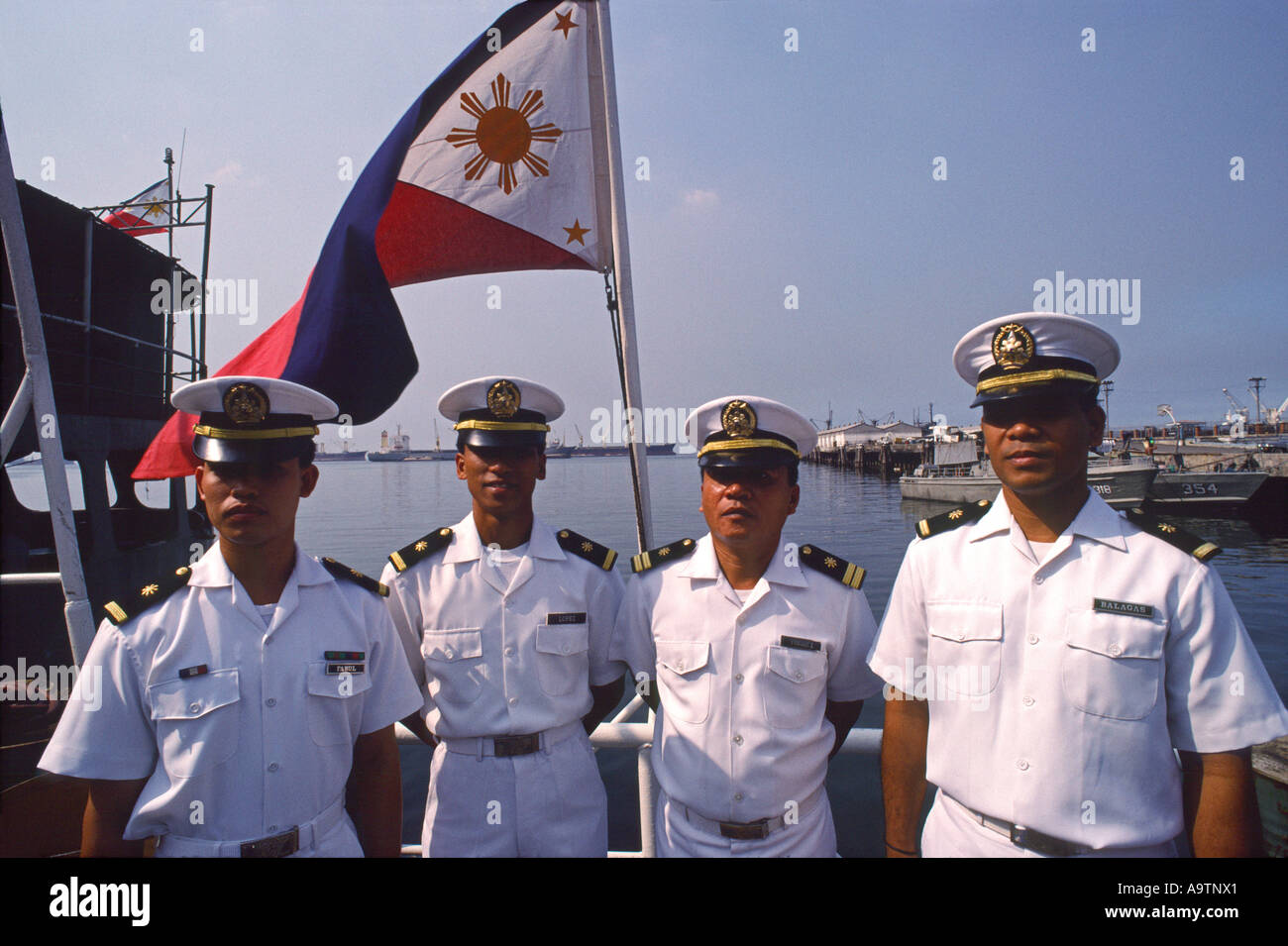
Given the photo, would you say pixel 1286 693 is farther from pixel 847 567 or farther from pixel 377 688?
pixel 377 688

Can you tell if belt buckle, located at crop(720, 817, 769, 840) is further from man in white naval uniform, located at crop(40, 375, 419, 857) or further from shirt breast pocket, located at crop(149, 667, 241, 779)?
shirt breast pocket, located at crop(149, 667, 241, 779)

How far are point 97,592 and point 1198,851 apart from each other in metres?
13.8

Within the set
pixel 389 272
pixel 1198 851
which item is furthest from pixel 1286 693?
pixel 389 272

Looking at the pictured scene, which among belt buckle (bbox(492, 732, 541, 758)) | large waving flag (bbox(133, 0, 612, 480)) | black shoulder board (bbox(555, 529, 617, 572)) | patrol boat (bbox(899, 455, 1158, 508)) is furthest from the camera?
patrol boat (bbox(899, 455, 1158, 508))

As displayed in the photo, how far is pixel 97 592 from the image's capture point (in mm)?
10469

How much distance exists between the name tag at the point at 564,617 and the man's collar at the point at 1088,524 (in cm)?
176

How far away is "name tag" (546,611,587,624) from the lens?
3.01 m

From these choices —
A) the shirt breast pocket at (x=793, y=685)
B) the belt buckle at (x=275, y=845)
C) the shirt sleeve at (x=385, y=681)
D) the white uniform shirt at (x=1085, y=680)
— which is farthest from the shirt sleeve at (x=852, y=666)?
the belt buckle at (x=275, y=845)

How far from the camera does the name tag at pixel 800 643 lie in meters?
2.66

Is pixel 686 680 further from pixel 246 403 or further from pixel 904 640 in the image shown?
pixel 246 403

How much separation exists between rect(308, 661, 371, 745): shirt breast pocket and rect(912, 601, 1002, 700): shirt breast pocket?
2.21 metres

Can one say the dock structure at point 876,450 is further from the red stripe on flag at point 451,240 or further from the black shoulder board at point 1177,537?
the black shoulder board at point 1177,537

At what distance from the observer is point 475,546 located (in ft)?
10.2

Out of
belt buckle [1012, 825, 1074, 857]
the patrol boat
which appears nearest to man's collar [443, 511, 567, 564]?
belt buckle [1012, 825, 1074, 857]
